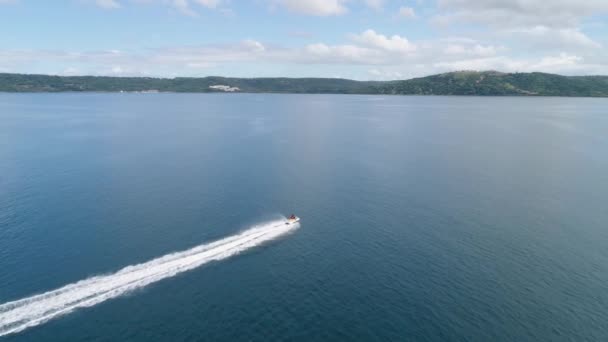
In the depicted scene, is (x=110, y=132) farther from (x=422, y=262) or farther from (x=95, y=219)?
(x=422, y=262)

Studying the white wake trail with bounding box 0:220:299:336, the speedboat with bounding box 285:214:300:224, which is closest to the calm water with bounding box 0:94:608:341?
the white wake trail with bounding box 0:220:299:336

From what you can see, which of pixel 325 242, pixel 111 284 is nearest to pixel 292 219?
pixel 325 242

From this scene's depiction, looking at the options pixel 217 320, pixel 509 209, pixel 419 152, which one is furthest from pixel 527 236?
pixel 419 152

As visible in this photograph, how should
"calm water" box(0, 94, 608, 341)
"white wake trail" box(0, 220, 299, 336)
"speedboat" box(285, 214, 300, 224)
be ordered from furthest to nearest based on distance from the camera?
1. "speedboat" box(285, 214, 300, 224)
2. "calm water" box(0, 94, 608, 341)
3. "white wake trail" box(0, 220, 299, 336)

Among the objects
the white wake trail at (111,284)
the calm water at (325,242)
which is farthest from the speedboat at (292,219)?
the white wake trail at (111,284)

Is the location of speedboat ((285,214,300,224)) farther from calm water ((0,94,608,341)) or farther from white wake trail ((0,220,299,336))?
white wake trail ((0,220,299,336))

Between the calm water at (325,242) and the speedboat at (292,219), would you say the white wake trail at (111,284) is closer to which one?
the calm water at (325,242)
